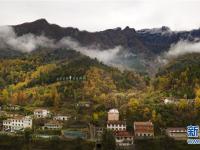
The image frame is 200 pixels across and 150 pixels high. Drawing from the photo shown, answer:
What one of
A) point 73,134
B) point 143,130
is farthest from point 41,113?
point 143,130

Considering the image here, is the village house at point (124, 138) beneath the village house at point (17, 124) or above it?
beneath

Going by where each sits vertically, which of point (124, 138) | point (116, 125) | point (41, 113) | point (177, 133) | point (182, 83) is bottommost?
point (124, 138)

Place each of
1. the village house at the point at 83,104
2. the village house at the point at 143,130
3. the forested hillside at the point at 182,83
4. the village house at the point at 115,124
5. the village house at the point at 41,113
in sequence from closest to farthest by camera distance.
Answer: the village house at the point at 143,130 < the village house at the point at 115,124 < the village house at the point at 41,113 < the village house at the point at 83,104 < the forested hillside at the point at 182,83

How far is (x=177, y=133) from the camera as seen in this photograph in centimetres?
7312

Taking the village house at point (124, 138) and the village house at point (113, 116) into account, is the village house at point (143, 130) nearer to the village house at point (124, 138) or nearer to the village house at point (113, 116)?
the village house at point (124, 138)

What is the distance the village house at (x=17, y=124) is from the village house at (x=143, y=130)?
58.8 ft

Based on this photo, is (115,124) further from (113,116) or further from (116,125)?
(113,116)

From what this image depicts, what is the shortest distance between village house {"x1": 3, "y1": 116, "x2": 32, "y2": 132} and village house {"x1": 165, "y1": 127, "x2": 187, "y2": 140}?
912 inches

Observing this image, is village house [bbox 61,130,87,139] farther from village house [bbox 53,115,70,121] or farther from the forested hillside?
the forested hillside

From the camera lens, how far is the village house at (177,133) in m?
72.3

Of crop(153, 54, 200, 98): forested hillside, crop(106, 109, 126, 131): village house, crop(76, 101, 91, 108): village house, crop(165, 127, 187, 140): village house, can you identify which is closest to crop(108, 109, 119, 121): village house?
crop(106, 109, 126, 131): village house

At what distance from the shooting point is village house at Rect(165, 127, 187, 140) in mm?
72319

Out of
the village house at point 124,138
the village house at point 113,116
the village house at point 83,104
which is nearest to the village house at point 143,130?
the village house at point 124,138

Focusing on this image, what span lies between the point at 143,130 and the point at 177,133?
5298mm
